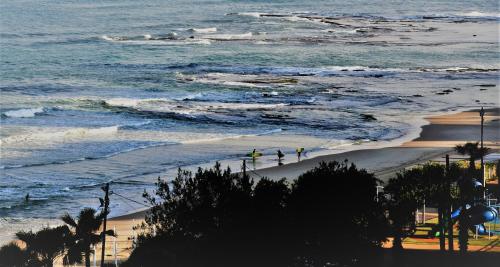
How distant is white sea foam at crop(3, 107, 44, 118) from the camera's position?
74.1m

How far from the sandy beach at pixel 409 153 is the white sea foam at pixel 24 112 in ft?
78.0

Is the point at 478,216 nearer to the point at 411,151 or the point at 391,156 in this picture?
the point at 391,156

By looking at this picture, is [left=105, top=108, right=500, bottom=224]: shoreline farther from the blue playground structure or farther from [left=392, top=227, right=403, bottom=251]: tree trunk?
[left=392, top=227, right=403, bottom=251]: tree trunk

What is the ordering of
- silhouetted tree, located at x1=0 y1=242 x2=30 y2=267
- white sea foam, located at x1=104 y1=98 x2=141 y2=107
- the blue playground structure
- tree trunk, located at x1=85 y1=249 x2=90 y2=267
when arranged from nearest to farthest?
silhouetted tree, located at x1=0 y1=242 x2=30 y2=267 → tree trunk, located at x1=85 y1=249 x2=90 y2=267 → the blue playground structure → white sea foam, located at x1=104 y1=98 x2=141 y2=107

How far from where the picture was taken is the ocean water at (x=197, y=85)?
58688 millimetres

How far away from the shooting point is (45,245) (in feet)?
115

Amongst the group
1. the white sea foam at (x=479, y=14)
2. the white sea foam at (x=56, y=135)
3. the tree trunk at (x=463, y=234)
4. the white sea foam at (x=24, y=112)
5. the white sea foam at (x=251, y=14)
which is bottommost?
the tree trunk at (x=463, y=234)

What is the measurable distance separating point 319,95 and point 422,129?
1680cm

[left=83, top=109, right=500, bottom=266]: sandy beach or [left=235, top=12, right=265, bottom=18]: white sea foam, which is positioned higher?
[left=235, top=12, right=265, bottom=18]: white sea foam

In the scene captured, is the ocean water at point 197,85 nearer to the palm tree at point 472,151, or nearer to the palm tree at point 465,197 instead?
the palm tree at point 472,151

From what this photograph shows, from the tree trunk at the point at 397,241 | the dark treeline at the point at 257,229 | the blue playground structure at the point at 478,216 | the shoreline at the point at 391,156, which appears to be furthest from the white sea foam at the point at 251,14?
the dark treeline at the point at 257,229

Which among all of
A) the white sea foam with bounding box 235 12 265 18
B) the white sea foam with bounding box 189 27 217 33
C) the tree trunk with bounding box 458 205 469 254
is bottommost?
the tree trunk with bounding box 458 205 469 254

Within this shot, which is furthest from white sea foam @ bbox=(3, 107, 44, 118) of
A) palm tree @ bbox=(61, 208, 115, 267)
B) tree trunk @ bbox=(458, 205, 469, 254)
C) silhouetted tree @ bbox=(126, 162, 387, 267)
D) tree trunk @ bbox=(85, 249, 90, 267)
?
tree trunk @ bbox=(458, 205, 469, 254)

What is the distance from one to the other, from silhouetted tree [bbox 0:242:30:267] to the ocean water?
9.92 meters
